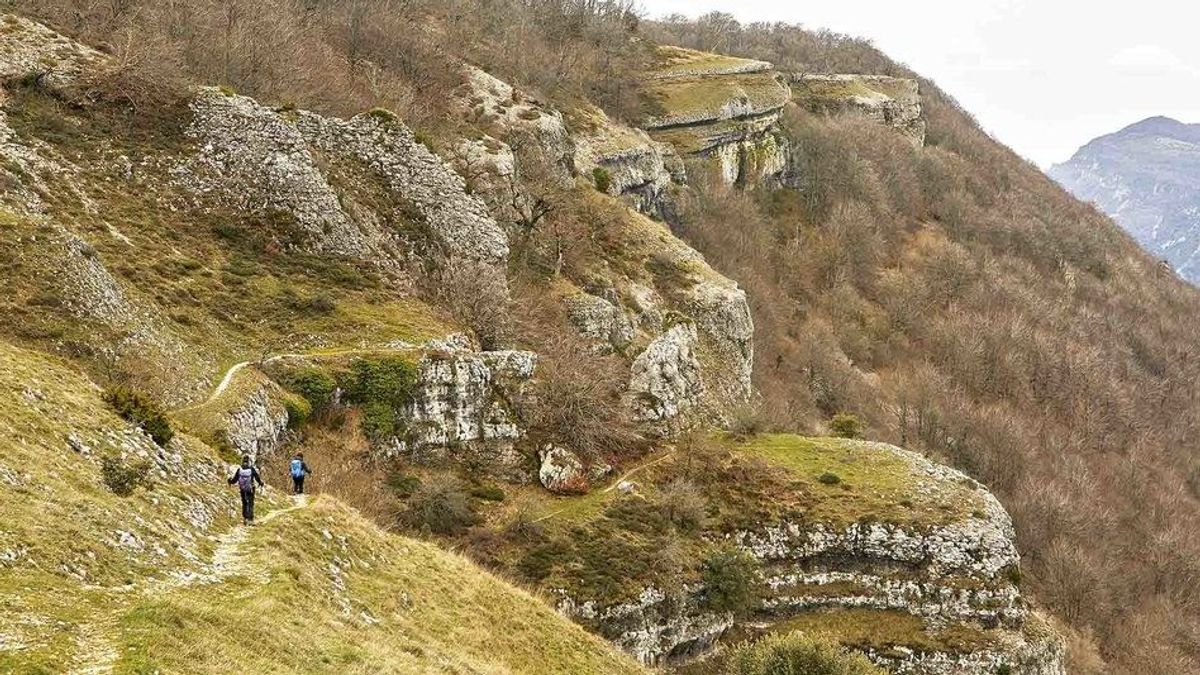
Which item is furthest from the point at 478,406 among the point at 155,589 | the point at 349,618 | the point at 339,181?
the point at 155,589

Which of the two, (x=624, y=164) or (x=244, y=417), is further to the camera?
(x=624, y=164)

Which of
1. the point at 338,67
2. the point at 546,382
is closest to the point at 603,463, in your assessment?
the point at 546,382

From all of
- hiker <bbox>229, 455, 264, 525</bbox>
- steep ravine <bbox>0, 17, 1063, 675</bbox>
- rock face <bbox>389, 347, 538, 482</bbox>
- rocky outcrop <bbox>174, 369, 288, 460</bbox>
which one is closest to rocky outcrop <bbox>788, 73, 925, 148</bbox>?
steep ravine <bbox>0, 17, 1063, 675</bbox>

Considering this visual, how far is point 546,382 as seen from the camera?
1700 inches

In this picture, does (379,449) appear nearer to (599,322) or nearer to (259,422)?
(259,422)

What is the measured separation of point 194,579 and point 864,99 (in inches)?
6318

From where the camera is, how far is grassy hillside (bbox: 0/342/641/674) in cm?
1355

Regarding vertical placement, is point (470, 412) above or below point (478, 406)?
below

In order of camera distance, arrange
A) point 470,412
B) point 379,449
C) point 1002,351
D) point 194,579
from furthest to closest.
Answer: point 1002,351
point 470,412
point 379,449
point 194,579

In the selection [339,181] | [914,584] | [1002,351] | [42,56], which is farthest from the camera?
[1002,351]

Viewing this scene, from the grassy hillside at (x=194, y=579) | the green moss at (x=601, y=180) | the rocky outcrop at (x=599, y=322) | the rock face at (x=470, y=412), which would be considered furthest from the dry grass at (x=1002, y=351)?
the grassy hillside at (x=194, y=579)

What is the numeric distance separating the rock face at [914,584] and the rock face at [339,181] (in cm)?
2276

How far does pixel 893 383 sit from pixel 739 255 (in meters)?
23.0

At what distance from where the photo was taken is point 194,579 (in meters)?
17.1
